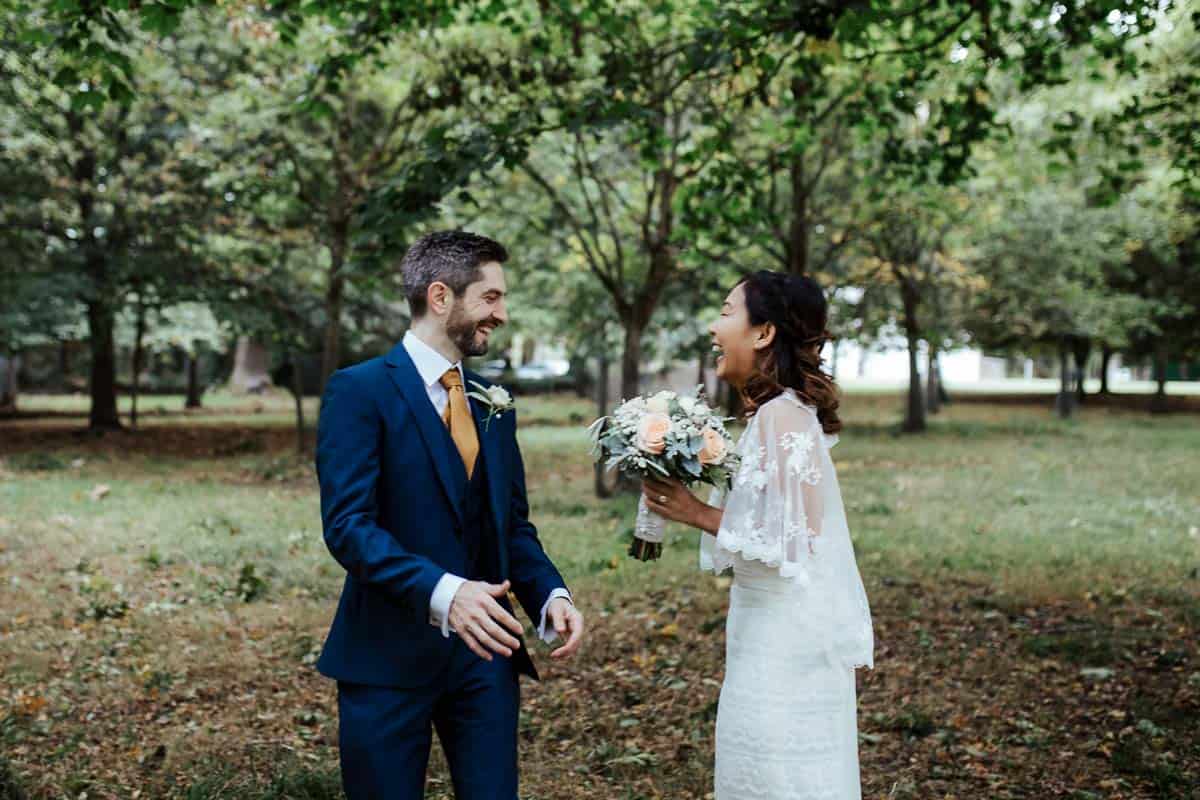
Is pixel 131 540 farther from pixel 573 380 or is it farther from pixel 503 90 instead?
pixel 573 380

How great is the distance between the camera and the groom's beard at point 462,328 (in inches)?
129

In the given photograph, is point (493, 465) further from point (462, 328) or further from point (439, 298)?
point (439, 298)

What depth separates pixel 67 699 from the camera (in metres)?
6.82

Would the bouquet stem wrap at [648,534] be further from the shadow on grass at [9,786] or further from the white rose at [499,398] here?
the shadow on grass at [9,786]

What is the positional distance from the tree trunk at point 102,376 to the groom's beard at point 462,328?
20009mm

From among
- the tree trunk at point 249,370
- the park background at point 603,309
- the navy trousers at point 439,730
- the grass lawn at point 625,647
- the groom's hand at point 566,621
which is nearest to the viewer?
the navy trousers at point 439,730

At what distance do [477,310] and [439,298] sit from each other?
0.40 ft

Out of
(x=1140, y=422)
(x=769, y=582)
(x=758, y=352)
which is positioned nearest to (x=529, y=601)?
(x=769, y=582)

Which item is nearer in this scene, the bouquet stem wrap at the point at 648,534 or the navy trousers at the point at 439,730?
the navy trousers at the point at 439,730

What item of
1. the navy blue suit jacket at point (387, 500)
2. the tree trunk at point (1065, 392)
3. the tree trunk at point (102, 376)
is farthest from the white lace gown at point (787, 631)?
the tree trunk at point (1065, 392)

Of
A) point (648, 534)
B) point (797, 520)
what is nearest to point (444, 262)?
point (648, 534)

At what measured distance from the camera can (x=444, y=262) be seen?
3256mm

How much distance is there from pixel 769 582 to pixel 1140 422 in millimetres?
32238

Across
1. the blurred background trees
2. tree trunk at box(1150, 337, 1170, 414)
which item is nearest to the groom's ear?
the blurred background trees
